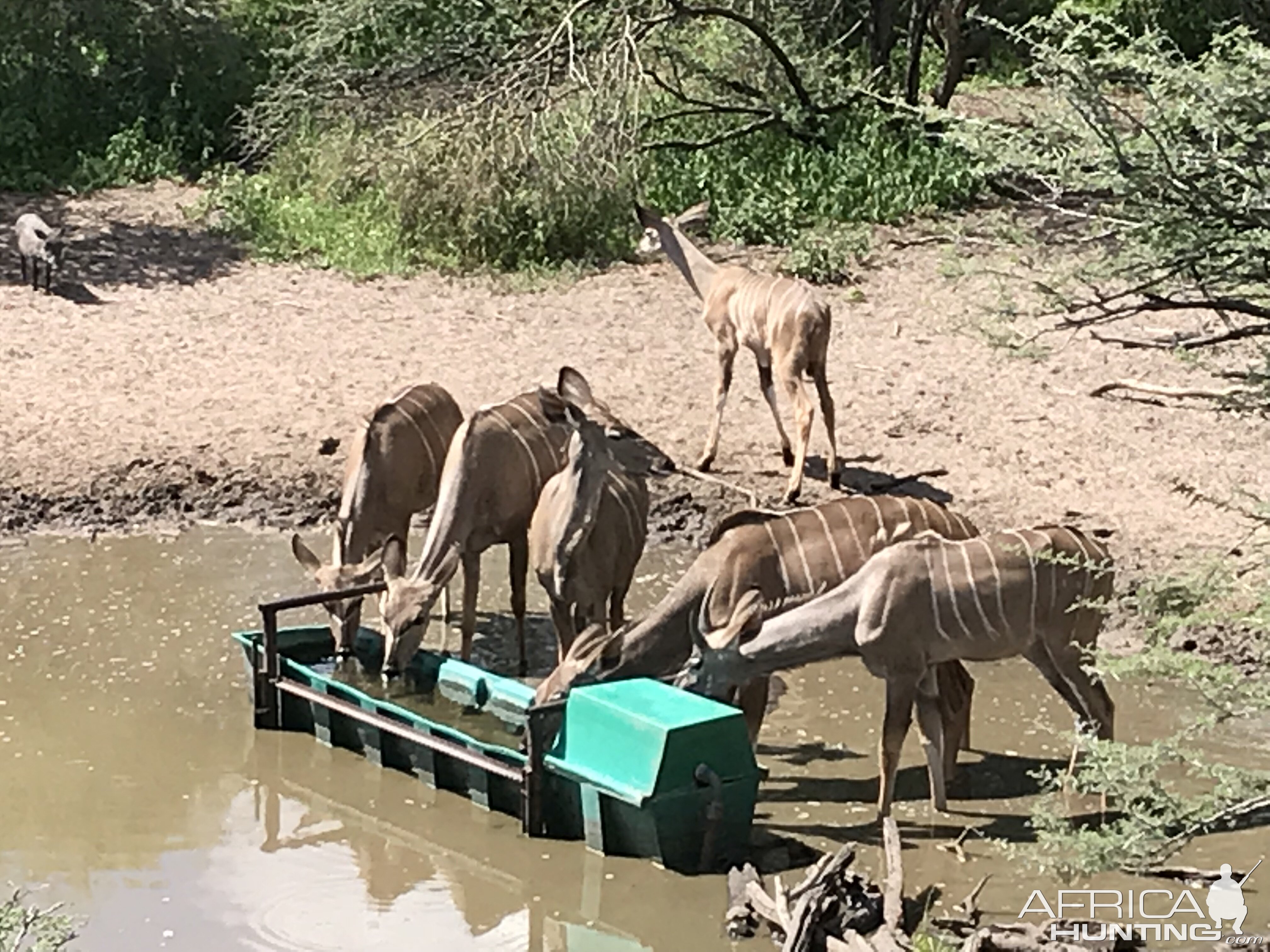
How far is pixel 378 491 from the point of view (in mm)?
8422

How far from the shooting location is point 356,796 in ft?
24.2

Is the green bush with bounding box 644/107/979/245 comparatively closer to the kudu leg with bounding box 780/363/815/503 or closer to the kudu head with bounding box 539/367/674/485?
the kudu leg with bounding box 780/363/815/503

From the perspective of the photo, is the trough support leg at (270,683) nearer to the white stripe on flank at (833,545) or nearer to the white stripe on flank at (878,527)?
the white stripe on flank at (833,545)

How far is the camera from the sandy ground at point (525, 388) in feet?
33.4

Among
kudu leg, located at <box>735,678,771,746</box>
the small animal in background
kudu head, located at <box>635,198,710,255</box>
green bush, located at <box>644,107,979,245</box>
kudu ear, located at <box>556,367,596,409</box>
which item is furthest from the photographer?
green bush, located at <box>644,107,979,245</box>

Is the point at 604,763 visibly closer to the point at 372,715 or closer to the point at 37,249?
the point at 372,715

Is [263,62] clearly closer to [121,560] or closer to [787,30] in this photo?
[787,30]

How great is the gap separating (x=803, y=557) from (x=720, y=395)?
11.2ft

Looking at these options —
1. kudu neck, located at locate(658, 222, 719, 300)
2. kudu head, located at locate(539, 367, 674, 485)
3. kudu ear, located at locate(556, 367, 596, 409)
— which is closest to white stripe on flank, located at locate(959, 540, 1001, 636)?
kudu head, located at locate(539, 367, 674, 485)

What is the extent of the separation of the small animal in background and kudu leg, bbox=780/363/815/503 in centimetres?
493

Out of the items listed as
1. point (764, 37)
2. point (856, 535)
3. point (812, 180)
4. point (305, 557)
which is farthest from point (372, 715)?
point (764, 37)

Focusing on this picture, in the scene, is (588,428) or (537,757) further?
(588,428)

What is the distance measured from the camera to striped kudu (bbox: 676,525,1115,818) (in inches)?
272

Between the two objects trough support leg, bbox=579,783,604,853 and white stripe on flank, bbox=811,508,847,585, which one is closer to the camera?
trough support leg, bbox=579,783,604,853
